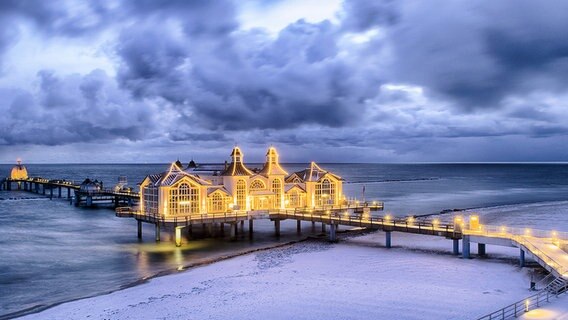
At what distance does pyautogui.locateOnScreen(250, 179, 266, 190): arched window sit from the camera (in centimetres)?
5781

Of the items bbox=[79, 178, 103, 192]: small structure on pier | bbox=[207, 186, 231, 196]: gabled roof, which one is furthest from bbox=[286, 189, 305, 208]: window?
bbox=[79, 178, 103, 192]: small structure on pier

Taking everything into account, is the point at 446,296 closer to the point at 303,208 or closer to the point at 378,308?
the point at 378,308

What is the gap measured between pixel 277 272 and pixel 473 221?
16.5m

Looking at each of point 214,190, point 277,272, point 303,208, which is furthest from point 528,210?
point 277,272

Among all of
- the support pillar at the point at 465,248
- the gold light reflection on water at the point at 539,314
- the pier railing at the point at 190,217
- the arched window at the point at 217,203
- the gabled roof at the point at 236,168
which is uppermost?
the gabled roof at the point at 236,168

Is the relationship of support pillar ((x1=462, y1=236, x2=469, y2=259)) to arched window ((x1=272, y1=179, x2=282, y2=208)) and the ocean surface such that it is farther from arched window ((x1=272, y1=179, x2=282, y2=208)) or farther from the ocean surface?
arched window ((x1=272, y1=179, x2=282, y2=208))

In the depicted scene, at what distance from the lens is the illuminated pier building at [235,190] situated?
5244cm

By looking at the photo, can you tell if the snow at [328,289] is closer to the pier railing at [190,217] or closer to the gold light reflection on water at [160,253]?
the gold light reflection on water at [160,253]

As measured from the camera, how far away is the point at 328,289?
30125 mm

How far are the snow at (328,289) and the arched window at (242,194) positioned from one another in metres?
14.8

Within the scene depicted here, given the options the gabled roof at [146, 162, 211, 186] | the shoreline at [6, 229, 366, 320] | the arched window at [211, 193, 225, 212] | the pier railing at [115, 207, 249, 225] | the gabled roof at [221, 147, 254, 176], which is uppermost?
the gabled roof at [221, 147, 254, 176]

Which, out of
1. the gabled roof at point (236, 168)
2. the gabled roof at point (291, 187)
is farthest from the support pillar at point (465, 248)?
the gabled roof at point (236, 168)

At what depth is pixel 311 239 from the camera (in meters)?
52.9

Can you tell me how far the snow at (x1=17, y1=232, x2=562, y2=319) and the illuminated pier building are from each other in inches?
533
